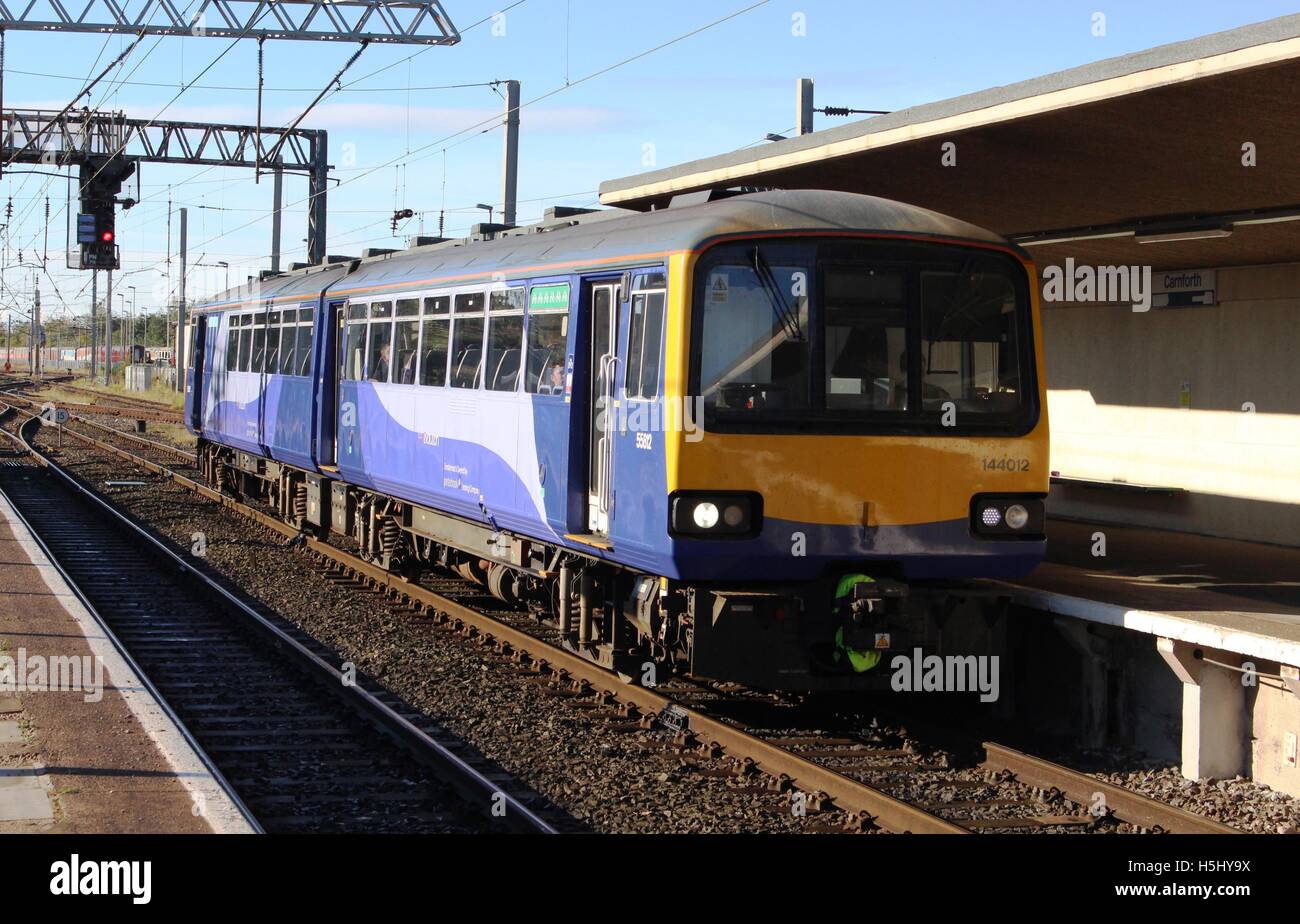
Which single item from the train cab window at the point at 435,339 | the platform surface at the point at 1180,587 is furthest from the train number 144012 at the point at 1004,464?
the train cab window at the point at 435,339

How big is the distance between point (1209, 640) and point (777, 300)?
3059 mm

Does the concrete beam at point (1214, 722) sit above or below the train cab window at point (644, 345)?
below

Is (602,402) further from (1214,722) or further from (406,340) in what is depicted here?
(406,340)

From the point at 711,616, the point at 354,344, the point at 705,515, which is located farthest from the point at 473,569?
the point at 705,515

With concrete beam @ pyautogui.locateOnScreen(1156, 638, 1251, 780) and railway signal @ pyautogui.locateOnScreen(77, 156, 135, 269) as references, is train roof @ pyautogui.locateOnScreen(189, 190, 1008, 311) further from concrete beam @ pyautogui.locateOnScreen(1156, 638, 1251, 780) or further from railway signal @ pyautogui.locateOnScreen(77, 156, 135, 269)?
railway signal @ pyautogui.locateOnScreen(77, 156, 135, 269)

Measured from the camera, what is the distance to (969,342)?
8.91 meters

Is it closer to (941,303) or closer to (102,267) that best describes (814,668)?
(941,303)

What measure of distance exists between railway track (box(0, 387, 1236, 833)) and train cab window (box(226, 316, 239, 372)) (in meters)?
11.8

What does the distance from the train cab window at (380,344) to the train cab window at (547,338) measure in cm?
375

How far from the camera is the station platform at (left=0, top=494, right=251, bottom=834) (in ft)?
21.8

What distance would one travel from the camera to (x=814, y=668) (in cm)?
884

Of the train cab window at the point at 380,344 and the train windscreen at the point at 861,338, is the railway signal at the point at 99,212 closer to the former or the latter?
the train cab window at the point at 380,344

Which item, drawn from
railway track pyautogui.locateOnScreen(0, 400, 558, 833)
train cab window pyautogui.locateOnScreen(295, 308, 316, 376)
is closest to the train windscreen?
railway track pyautogui.locateOnScreen(0, 400, 558, 833)

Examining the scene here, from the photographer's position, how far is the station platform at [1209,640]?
829 cm
